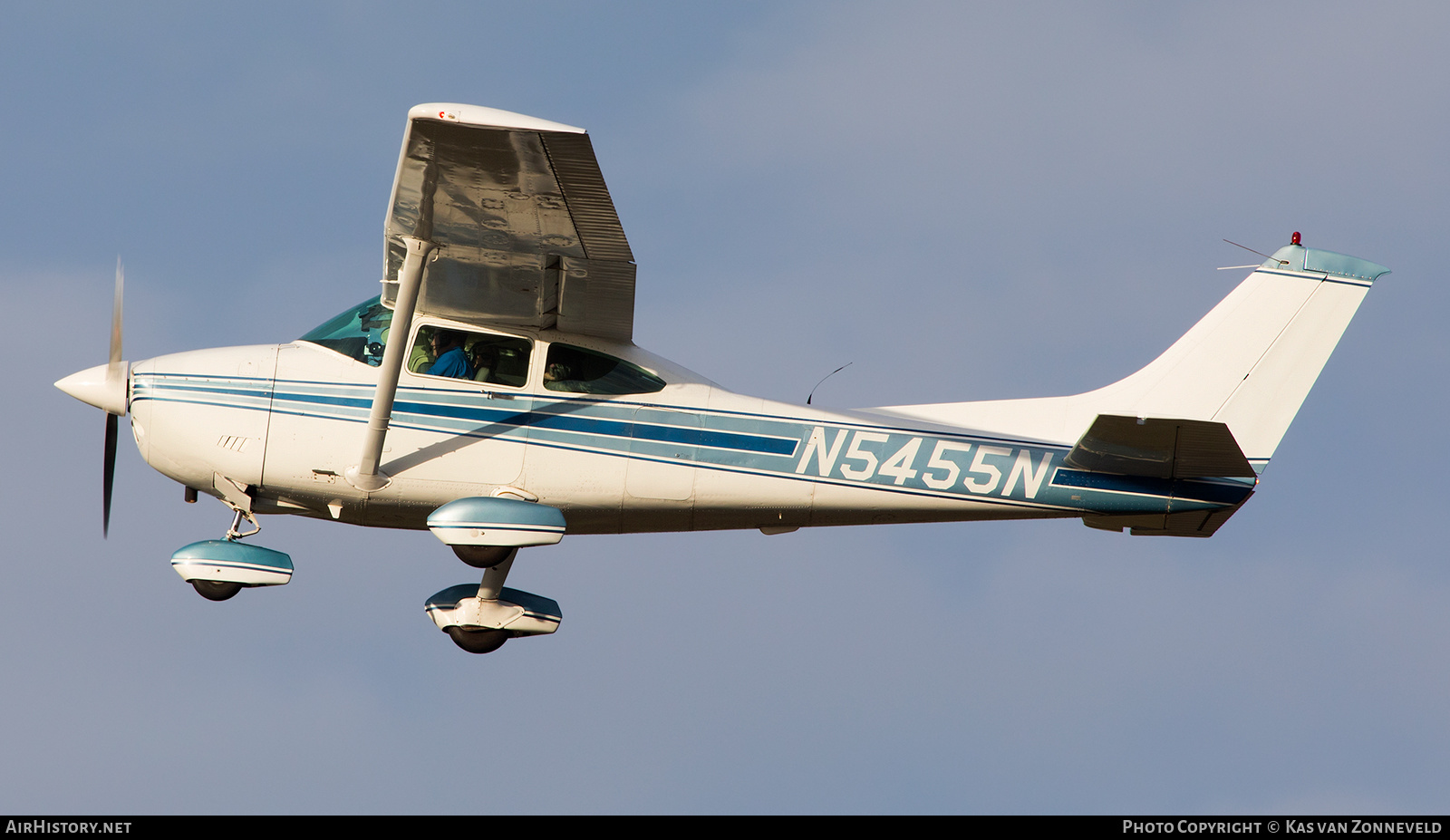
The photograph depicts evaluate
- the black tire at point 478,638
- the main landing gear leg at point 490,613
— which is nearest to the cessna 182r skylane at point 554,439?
the main landing gear leg at point 490,613

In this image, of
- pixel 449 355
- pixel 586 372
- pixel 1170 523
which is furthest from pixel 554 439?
pixel 1170 523

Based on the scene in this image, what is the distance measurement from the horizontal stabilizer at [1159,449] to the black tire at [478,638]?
15.3 ft

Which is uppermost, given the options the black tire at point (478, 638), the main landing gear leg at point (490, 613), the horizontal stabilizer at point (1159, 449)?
the horizontal stabilizer at point (1159, 449)

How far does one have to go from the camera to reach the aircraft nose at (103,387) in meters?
12.0

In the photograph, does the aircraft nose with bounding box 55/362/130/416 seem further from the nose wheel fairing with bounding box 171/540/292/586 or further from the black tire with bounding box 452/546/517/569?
the black tire with bounding box 452/546/517/569

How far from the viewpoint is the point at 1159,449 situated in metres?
11.6

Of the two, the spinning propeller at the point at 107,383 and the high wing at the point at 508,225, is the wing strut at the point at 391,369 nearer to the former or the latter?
the high wing at the point at 508,225

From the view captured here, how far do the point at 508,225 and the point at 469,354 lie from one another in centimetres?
130

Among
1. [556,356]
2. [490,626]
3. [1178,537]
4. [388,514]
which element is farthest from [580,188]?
[1178,537]

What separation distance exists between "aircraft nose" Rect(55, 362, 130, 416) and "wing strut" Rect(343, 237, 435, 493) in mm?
1944

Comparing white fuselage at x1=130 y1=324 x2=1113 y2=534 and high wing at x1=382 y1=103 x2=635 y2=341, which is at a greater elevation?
high wing at x1=382 y1=103 x2=635 y2=341

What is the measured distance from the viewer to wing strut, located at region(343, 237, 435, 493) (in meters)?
11.0

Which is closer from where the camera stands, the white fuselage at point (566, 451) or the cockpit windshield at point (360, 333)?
the white fuselage at point (566, 451)

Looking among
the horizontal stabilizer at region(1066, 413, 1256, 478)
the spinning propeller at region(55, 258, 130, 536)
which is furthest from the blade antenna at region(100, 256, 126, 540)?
the horizontal stabilizer at region(1066, 413, 1256, 478)
